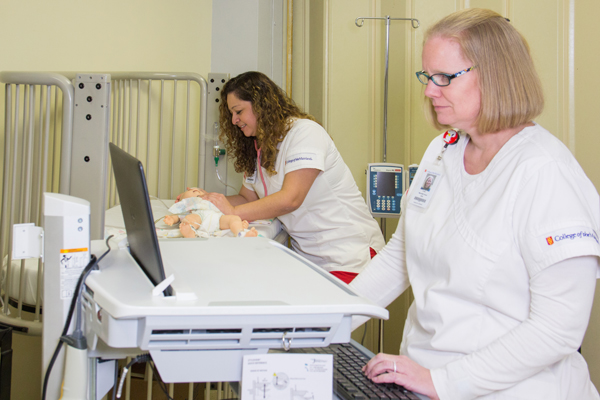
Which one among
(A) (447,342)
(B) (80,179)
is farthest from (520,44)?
(B) (80,179)

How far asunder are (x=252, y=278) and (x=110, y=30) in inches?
84.0

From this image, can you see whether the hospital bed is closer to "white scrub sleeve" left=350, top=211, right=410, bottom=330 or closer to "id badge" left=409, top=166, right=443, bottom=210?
"white scrub sleeve" left=350, top=211, right=410, bottom=330

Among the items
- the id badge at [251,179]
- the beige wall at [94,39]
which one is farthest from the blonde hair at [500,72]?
the beige wall at [94,39]

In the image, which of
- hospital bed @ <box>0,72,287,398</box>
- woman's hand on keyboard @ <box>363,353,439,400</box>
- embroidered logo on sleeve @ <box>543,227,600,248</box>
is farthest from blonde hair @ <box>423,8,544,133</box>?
hospital bed @ <box>0,72,287,398</box>

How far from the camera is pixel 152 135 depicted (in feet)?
8.86

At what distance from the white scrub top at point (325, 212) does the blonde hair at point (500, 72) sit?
102 cm

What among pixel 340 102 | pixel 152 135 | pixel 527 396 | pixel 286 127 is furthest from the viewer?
pixel 340 102

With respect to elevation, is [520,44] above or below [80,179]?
above

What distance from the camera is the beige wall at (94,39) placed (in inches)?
78.7

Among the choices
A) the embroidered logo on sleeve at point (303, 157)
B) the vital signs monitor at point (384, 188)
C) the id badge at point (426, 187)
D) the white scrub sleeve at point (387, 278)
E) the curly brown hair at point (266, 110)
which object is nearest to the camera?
the id badge at point (426, 187)

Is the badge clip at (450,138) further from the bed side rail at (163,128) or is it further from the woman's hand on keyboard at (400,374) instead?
the bed side rail at (163,128)

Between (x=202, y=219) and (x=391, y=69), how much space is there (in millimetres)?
1780

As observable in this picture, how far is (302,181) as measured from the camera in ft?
6.38

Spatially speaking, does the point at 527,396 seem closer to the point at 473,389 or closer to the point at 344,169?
the point at 473,389
